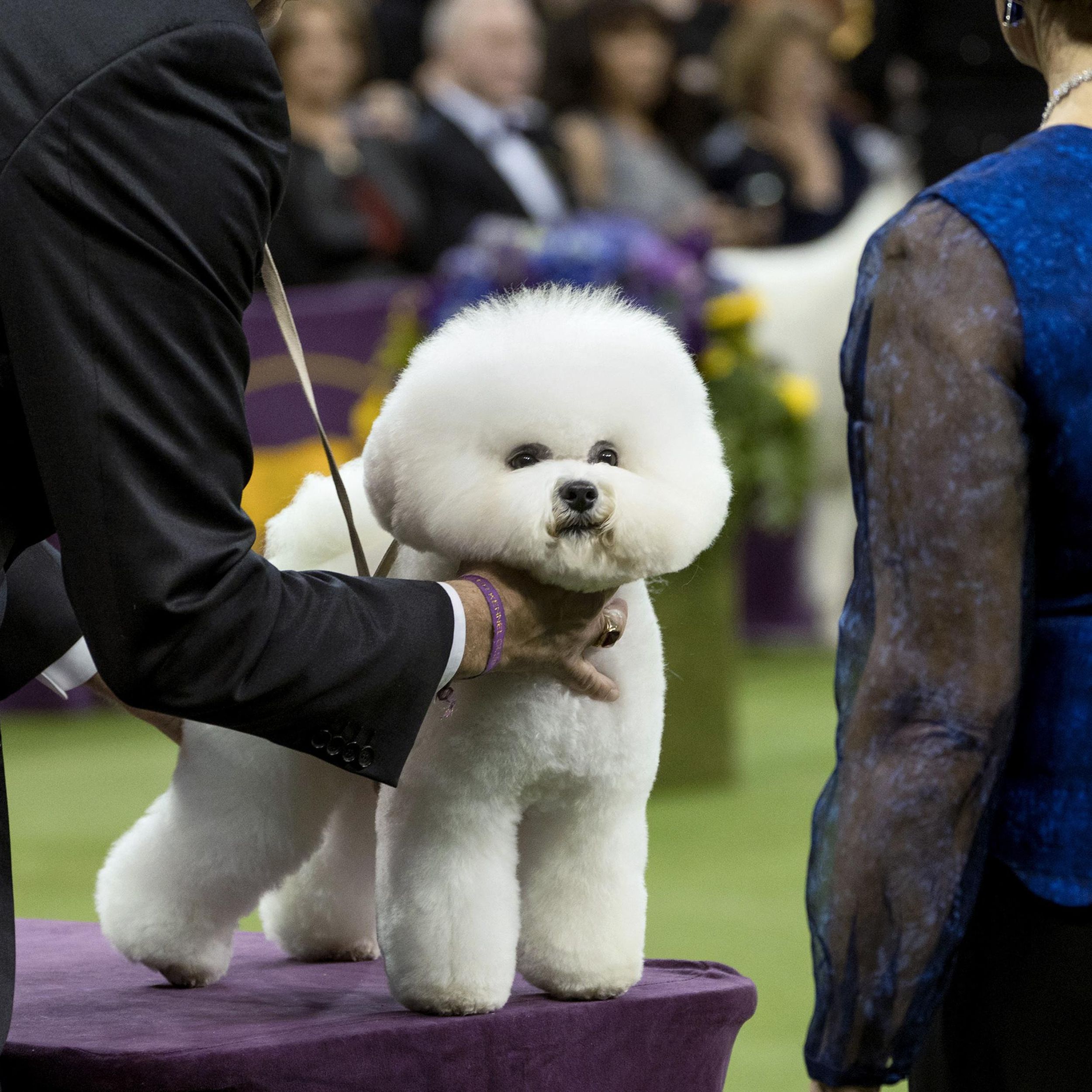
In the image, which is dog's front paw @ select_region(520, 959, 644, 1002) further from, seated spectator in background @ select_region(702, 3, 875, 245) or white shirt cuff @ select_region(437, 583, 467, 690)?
seated spectator in background @ select_region(702, 3, 875, 245)

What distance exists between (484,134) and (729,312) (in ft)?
7.27

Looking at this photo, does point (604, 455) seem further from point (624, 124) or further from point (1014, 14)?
point (624, 124)

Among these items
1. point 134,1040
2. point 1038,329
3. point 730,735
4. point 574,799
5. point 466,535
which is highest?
point 1038,329

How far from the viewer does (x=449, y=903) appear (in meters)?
1.42

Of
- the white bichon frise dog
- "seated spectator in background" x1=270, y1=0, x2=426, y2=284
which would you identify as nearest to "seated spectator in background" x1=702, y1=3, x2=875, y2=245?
"seated spectator in background" x1=270, y1=0, x2=426, y2=284

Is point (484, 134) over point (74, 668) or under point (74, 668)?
over

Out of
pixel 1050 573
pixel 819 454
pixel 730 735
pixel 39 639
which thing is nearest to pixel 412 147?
pixel 819 454

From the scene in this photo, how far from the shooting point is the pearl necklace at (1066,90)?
41.9 inches

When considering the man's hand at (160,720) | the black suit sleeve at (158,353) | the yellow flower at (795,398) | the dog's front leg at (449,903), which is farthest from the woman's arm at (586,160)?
the black suit sleeve at (158,353)

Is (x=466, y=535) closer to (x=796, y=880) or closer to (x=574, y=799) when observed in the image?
(x=574, y=799)

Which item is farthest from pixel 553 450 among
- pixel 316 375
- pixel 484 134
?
pixel 484 134

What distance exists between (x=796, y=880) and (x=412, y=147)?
10.8ft

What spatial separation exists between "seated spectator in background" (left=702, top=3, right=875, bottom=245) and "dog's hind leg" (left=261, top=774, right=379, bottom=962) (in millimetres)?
4907

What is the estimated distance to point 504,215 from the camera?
18.9 ft
